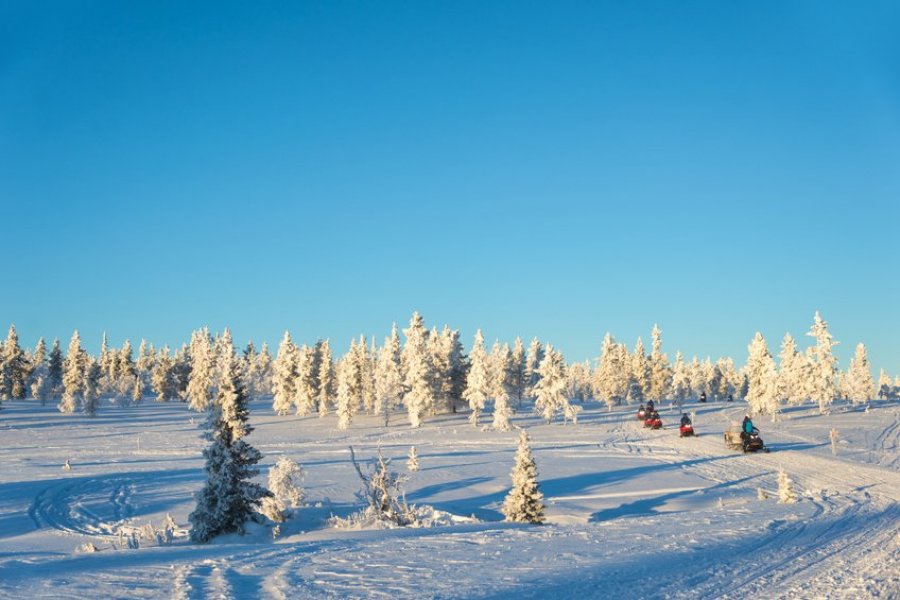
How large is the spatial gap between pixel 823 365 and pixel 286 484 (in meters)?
67.8

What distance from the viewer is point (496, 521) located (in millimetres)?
23641

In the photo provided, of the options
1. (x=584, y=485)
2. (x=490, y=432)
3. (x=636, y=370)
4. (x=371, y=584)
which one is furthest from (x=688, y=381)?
(x=371, y=584)

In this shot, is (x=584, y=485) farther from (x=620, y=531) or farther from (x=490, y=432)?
(x=490, y=432)

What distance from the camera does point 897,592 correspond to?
9.89m

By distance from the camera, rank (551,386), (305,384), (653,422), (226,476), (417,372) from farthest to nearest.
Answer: (305,384), (417,372), (551,386), (653,422), (226,476)

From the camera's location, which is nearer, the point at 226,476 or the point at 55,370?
the point at 226,476

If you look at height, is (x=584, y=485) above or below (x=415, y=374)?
below

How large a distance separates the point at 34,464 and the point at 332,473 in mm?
19673

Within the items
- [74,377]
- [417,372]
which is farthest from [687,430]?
[74,377]

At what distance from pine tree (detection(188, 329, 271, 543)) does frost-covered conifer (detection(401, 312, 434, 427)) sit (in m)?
49.9

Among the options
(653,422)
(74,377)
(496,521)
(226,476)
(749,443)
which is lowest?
(496,521)

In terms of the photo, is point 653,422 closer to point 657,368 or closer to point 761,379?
point 761,379

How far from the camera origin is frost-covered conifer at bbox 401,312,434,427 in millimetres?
73625

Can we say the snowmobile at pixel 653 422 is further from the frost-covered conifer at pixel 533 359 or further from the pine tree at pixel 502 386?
the frost-covered conifer at pixel 533 359
